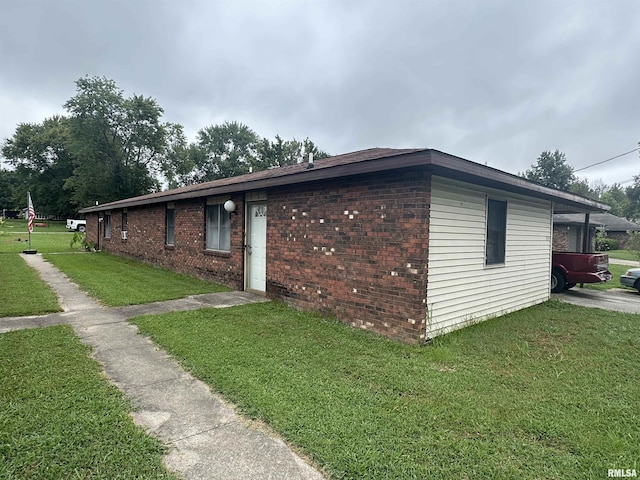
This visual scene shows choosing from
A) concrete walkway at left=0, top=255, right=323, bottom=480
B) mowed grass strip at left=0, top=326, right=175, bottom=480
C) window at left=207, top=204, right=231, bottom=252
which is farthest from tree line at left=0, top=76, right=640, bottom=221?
mowed grass strip at left=0, top=326, right=175, bottom=480

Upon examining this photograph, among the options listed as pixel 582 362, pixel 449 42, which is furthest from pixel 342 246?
pixel 449 42

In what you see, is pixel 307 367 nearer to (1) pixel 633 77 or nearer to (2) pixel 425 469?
(2) pixel 425 469

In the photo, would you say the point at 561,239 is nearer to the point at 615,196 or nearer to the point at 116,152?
the point at 116,152

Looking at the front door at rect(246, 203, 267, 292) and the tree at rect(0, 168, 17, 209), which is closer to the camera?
the front door at rect(246, 203, 267, 292)

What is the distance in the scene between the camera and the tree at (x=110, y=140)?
35219 millimetres

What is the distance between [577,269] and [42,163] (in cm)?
5949

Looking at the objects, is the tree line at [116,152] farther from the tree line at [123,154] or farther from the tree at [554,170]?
the tree at [554,170]

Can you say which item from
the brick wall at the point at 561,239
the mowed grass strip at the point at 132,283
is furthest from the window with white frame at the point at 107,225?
the brick wall at the point at 561,239

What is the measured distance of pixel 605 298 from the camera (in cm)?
868

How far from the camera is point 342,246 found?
18.2ft

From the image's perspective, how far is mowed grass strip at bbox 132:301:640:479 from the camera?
2256 millimetres

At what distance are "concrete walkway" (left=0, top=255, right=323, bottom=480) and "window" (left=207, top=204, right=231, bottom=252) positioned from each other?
377 centimetres

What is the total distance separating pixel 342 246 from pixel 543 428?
3.48 meters

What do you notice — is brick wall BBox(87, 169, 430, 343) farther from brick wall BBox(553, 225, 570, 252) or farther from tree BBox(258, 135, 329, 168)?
tree BBox(258, 135, 329, 168)
